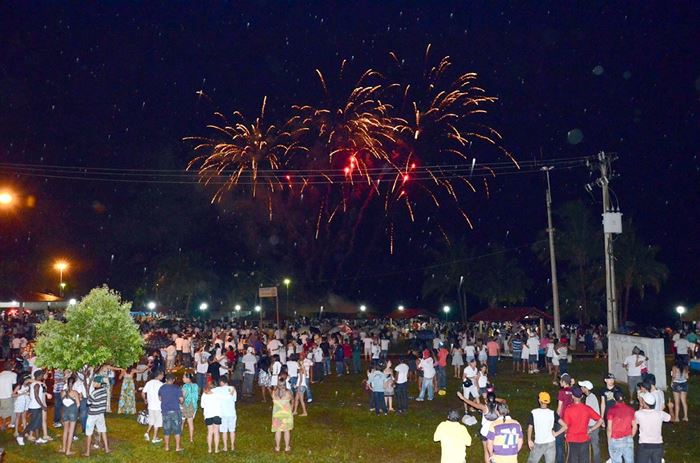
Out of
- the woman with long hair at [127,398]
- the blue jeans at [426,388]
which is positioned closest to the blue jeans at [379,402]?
the blue jeans at [426,388]

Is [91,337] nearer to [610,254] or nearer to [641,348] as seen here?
[641,348]

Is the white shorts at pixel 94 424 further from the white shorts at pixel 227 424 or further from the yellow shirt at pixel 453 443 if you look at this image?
the yellow shirt at pixel 453 443

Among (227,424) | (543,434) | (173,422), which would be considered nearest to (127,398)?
(173,422)

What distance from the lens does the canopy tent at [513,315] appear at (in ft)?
119

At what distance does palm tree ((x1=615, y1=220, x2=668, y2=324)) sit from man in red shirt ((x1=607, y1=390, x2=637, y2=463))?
5445cm

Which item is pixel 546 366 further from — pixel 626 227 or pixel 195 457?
pixel 626 227

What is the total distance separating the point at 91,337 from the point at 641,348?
1701 centimetres

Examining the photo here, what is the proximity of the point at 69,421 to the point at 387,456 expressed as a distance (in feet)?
21.1

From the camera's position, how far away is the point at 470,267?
72688 millimetres

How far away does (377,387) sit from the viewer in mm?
17562

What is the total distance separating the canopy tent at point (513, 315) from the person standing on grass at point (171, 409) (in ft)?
85.5

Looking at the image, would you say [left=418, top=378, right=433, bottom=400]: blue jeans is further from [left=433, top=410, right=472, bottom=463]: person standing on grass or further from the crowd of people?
[left=433, top=410, right=472, bottom=463]: person standing on grass

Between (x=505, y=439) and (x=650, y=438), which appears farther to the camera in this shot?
(x=650, y=438)

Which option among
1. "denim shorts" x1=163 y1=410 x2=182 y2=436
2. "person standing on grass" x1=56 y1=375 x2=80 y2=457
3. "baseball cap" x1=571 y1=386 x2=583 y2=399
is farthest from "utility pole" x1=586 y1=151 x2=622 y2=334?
"person standing on grass" x1=56 y1=375 x2=80 y2=457
